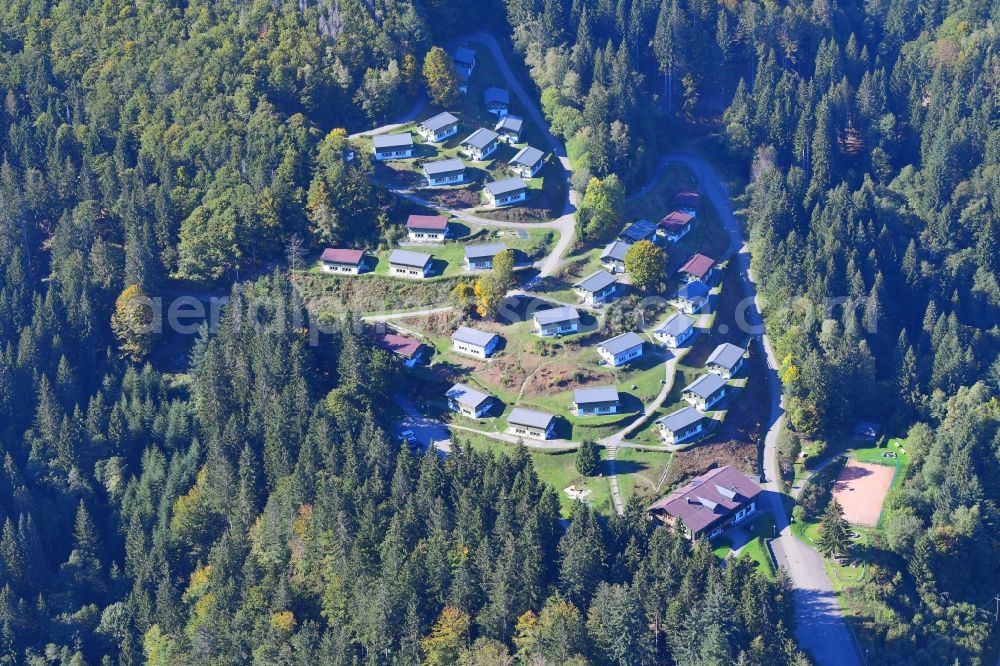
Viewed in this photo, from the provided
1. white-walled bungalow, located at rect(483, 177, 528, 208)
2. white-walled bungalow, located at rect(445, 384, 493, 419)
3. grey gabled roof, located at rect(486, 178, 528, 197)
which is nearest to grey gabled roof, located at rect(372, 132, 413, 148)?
grey gabled roof, located at rect(486, 178, 528, 197)

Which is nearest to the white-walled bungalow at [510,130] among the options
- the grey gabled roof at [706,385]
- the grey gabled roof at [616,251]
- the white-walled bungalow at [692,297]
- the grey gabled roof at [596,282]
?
the grey gabled roof at [616,251]

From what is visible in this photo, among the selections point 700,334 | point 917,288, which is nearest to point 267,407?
point 700,334

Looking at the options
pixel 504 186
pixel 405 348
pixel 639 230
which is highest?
pixel 504 186

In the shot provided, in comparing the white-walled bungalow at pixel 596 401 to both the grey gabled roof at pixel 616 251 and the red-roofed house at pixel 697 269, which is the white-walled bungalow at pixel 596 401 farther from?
the red-roofed house at pixel 697 269

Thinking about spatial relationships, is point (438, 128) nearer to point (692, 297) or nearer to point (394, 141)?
point (394, 141)

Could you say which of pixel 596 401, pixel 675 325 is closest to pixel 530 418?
pixel 596 401

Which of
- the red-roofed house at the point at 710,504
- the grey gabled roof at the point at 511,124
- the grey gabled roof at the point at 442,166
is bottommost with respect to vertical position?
the red-roofed house at the point at 710,504

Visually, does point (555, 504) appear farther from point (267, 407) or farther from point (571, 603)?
point (267, 407)
